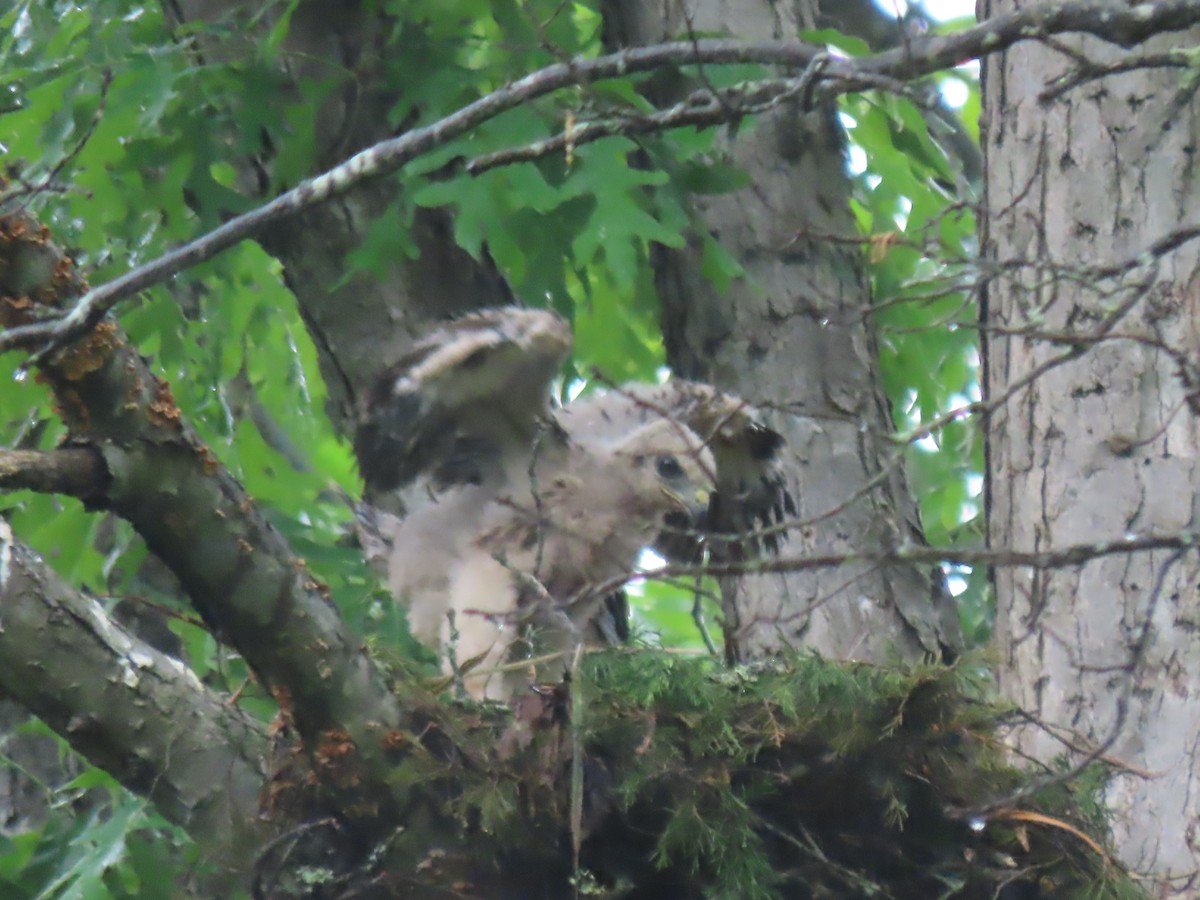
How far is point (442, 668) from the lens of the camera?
164 inches

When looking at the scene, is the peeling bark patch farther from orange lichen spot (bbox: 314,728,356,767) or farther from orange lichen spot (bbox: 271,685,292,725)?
orange lichen spot (bbox: 314,728,356,767)

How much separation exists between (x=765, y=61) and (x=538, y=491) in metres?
1.49

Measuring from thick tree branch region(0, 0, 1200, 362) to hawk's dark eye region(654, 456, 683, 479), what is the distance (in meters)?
1.68

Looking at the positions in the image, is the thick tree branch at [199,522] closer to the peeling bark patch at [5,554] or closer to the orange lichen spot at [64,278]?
the orange lichen spot at [64,278]

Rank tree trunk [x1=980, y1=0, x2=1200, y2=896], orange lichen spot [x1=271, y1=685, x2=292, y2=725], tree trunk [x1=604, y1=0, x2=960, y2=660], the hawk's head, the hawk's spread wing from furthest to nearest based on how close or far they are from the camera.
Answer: the hawk's head
tree trunk [x1=604, y1=0, x2=960, y2=660]
the hawk's spread wing
tree trunk [x1=980, y1=0, x2=1200, y2=896]
orange lichen spot [x1=271, y1=685, x2=292, y2=725]

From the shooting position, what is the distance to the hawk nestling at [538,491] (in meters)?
3.88

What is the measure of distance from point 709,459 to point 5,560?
2059 millimetres

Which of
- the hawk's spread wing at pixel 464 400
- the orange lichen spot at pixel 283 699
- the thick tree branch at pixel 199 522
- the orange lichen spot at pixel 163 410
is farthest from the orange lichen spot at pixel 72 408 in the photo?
the hawk's spread wing at pixel 464 400

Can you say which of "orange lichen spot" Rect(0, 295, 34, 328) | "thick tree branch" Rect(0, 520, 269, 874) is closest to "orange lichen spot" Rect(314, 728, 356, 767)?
"thick tree branch" Rect(0, 520, 269, 874)

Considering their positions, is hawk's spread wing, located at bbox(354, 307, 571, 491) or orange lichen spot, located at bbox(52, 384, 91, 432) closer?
orange lichen spot, located at bbox(52, 384, 91, 432)

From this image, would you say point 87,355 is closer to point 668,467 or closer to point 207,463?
point 207,463

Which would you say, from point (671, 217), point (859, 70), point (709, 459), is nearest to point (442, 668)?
Answer: point (709, 459)

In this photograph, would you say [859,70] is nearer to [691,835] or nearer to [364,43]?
[691,835]

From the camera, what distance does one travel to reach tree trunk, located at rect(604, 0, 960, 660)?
404 cm
